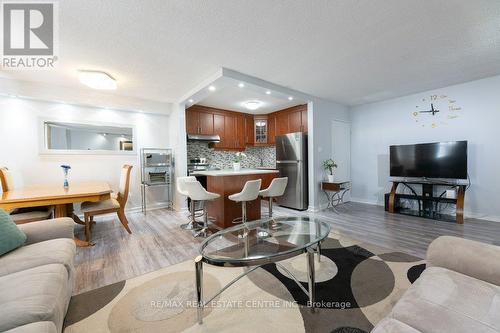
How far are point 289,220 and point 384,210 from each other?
3199mm

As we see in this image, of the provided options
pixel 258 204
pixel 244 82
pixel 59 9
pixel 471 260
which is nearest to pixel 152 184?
pixel 258 204

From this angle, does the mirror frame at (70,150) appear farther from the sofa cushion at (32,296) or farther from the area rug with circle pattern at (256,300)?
the sofa cushion at (32,296)

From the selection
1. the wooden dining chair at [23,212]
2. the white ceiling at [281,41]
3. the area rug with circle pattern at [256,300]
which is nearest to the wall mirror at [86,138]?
the white ceiling at [281,41]

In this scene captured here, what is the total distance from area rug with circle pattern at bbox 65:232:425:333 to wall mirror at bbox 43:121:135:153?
3233 mm

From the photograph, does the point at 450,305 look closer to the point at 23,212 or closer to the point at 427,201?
the point at 427,201

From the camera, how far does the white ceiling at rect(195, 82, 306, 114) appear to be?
3914 mm

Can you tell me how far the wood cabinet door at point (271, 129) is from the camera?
18.9 ft

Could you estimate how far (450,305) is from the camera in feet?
2.95

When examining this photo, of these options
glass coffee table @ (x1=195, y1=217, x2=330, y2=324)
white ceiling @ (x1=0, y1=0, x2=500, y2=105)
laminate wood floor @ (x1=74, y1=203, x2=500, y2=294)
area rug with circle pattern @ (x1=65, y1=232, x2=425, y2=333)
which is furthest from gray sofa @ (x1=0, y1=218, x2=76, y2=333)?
white ceiling @ (x1=0, y1=0, x2=500, y2=105)

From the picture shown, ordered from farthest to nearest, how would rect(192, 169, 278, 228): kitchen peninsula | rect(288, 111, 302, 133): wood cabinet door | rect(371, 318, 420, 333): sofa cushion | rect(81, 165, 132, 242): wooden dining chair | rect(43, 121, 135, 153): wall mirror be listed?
1. rect(288, 111, 302, 133): wood cabinet door
2. rect(43, 121, 135, 153): wall mirror
3. rect(192, 169, 278, 228): kitchen peninsula
4. rect(81, 165, 132, 242): wooden dining chair
5. rect(371, 318, 420, 333): sofa cushion

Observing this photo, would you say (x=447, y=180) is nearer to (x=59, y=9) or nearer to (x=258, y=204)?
(x=258, y=204)

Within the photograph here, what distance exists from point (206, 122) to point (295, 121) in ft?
7.32

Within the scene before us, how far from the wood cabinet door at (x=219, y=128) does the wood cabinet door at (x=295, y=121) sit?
1.74 m

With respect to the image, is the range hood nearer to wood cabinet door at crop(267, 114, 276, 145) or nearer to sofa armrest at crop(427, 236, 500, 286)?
wood cabinet door at crop(267, 114, 276, 145)
